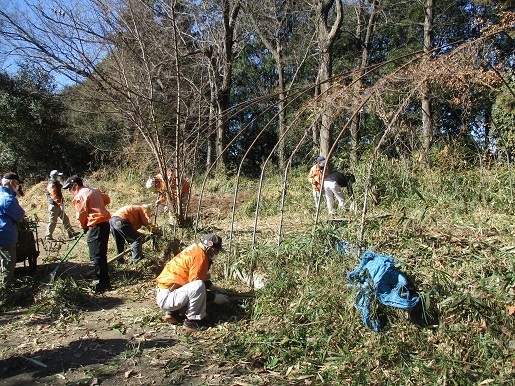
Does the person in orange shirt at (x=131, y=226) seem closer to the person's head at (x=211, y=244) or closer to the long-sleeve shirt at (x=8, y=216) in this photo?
the long-sleeve shirt at (x=8, y=216)

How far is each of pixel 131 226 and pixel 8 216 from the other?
5.42ft

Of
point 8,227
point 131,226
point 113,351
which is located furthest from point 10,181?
point 113,351

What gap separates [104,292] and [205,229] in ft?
6.83

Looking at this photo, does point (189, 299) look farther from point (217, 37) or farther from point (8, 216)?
point (217, 37)

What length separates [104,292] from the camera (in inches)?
227

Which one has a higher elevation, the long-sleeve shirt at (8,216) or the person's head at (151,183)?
the person's head at (151,183)

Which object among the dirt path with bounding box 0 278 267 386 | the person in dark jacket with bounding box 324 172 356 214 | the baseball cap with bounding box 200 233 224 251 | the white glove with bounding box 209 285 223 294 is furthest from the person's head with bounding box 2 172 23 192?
the person in dark jacket with bounding box 324 172 356 214

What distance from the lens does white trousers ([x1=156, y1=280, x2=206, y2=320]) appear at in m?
4.52

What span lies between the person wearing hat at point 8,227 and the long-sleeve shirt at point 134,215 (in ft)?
4.62

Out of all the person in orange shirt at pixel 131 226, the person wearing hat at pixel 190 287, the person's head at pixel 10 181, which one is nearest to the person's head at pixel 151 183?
the person in orange shirt at pixel 131 226

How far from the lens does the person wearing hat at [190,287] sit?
454 cm

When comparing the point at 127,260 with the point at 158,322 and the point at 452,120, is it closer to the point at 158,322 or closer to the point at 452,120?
the point at 158,322

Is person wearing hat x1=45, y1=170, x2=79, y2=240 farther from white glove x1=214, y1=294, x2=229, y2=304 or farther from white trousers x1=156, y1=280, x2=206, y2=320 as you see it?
white glove x1=214, y1=294, x2=229, y2=304

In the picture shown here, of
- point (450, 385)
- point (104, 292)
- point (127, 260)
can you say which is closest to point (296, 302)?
point (450, 385)
